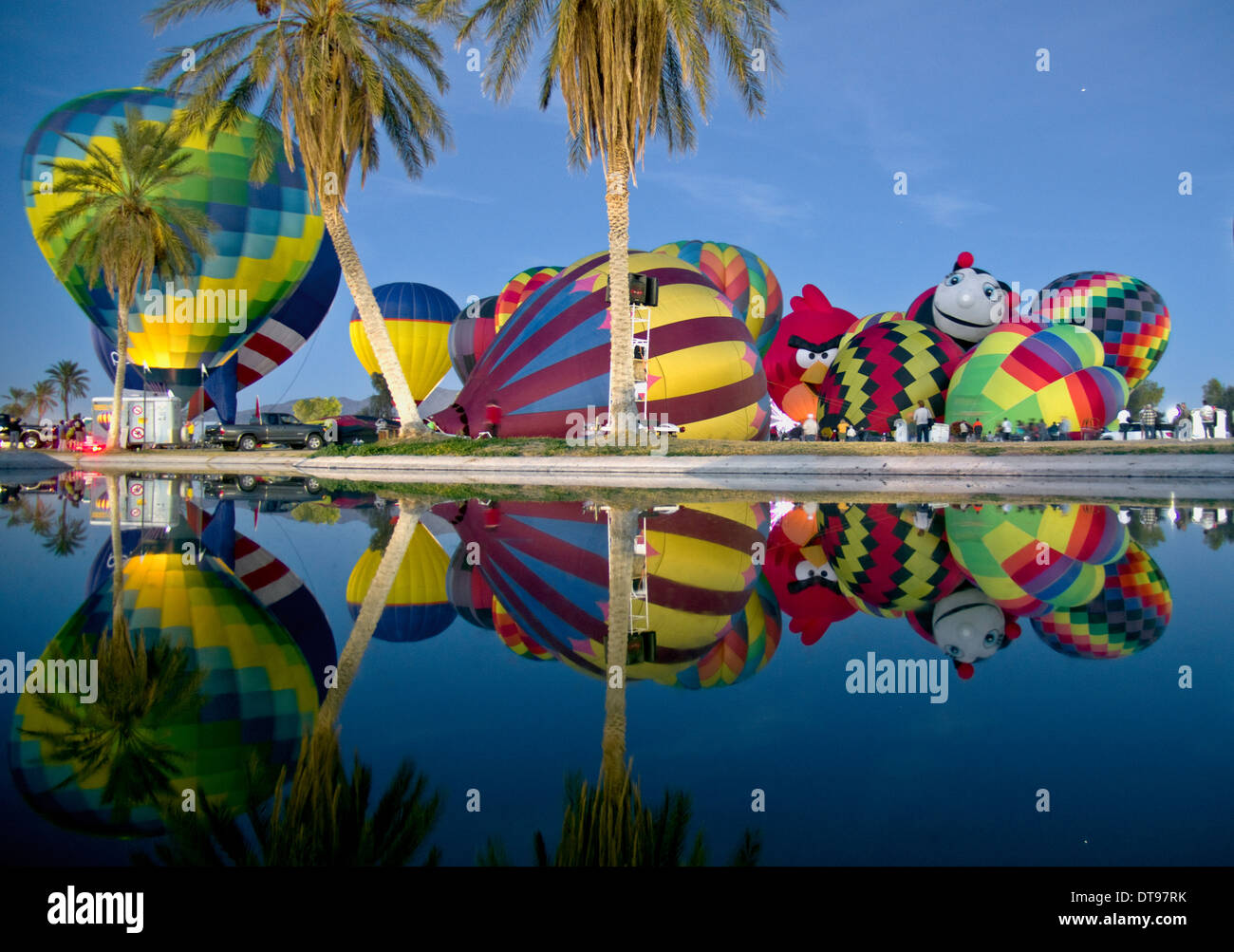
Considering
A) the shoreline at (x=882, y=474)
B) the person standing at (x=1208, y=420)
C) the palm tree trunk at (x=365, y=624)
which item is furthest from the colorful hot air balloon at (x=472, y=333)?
the palm tree trunk at (x=365, y=624)

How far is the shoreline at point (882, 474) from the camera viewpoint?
1509cm

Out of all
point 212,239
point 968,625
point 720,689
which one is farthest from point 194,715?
point 212,239

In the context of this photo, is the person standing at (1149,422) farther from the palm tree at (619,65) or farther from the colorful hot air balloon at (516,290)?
the colorful hot air balloon at (516,290)

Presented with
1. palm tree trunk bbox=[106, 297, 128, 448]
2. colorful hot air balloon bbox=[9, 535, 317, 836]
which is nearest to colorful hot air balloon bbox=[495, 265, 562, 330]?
palm tree trunk bbox=[106, 297, 128, 448]

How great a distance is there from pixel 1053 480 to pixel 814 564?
11.3 meters

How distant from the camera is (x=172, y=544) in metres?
7.89

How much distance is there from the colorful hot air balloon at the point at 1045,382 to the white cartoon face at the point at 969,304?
3340 mm

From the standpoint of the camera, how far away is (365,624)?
478cm

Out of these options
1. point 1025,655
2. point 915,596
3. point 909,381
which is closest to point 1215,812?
point 1025,655

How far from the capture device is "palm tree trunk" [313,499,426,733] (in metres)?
3.31

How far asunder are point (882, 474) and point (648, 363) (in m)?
8.52

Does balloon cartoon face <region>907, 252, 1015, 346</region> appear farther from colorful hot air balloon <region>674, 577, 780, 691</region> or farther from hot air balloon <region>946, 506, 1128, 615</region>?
colorful hot air balloon <region>674, 577, 780, 691</region>

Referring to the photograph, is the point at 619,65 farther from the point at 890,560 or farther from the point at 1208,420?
the point at 1208,420

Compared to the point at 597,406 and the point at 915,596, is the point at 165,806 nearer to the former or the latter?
the point at 915,596
